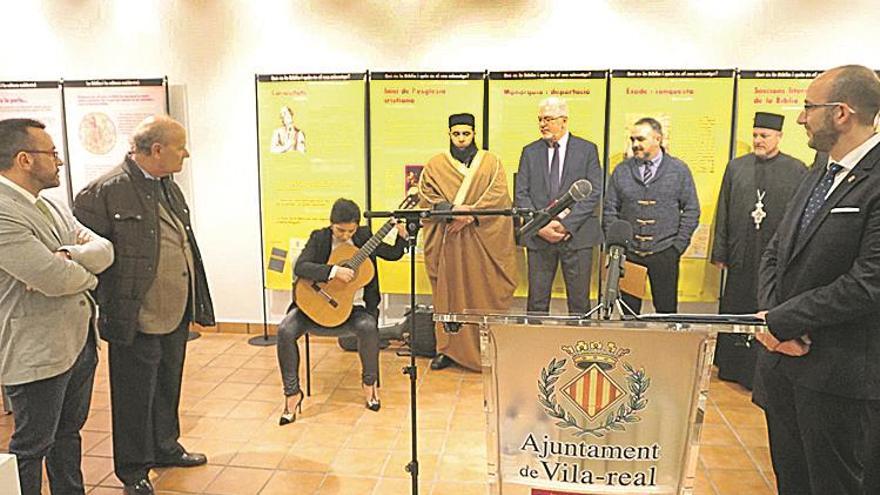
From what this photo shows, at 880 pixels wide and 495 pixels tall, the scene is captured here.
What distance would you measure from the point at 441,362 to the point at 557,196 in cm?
135

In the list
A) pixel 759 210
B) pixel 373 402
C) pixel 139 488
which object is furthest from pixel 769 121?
pixel 139 488

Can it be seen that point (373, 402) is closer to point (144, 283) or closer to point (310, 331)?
point (310, 331)

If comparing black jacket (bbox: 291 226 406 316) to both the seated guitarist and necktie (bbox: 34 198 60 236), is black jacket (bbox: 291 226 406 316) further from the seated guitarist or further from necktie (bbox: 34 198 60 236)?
necktie (bbox: 34 198 60 236)

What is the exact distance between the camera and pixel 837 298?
6.33ft

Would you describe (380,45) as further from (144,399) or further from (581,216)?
(144,399)

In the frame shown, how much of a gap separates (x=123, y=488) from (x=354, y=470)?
0.99 metres

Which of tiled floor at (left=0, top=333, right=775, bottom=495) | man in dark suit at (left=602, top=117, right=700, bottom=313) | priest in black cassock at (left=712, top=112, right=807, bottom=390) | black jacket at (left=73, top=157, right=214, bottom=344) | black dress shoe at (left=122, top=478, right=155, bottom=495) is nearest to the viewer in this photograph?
black jacket at (left=73, top=157, right=214, bottom=344)

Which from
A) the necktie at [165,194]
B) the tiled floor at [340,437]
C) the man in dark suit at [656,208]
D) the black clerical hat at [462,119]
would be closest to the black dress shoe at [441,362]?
the tiled floor at [340,437]

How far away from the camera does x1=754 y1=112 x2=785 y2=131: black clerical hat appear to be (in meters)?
4.23

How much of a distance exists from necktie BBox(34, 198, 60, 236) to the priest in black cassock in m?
3.63

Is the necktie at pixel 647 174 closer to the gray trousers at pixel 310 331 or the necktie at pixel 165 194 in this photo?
the gray trousers at pixel 310 331

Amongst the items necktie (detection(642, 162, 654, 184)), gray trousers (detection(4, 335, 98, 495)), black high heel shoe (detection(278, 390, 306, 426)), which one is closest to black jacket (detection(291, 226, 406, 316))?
black high heel shoe (detection(278, 390, 306, 426))

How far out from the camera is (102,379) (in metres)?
4.44

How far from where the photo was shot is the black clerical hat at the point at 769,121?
→ 13.9ft
